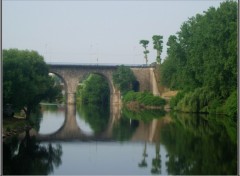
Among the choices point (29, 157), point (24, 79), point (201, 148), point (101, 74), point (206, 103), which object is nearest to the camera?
point (29, 157)

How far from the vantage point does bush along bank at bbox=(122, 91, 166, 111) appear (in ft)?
199

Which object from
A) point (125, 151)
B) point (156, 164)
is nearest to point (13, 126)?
point (125, 151)

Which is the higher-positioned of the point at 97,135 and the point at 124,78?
the point at 124,78

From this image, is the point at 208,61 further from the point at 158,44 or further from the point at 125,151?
the point at 158,44

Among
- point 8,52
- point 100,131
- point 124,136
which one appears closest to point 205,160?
point 124,136

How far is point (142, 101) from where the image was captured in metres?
63.1

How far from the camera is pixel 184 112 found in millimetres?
49750

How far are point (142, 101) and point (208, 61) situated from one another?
22.8 m

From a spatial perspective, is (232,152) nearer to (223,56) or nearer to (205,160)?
(205,160)

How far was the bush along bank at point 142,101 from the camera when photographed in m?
60.7

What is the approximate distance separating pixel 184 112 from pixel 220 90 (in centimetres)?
776

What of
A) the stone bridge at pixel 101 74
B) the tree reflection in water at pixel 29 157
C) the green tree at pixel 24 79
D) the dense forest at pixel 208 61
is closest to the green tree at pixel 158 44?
the stone bridge at pixel 101 74

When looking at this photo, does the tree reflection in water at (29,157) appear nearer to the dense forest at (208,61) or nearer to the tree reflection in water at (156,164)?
the tree reflection in water at (156,164)

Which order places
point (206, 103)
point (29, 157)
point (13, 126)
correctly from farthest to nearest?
point (206, 103)
point (13, 126)
point (29, 157)
